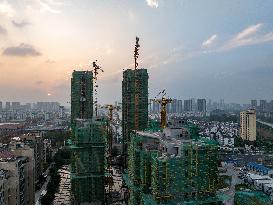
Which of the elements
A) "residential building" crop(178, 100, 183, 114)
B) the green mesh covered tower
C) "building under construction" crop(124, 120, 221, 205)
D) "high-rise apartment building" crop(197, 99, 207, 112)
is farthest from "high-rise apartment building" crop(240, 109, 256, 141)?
"high-rise apartment building" crop(197, 99, 207, 112)

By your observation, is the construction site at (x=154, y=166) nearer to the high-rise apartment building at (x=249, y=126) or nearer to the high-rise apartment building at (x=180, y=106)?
the high-rise apartment building at (x=249, y=126)

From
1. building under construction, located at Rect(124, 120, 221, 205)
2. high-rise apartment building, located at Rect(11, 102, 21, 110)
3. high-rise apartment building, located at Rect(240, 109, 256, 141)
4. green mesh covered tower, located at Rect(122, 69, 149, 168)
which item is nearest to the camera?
building under construction, located at Rect(124, 120, 221, 205)

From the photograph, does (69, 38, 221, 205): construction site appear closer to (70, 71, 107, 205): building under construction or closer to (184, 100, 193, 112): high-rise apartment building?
(70, 71, 107, 205): building under construction

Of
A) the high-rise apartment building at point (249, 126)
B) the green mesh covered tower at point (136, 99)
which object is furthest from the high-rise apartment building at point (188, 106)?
the green mesh covered tower at point (136, 99)

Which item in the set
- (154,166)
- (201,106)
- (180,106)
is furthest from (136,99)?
(201,106)

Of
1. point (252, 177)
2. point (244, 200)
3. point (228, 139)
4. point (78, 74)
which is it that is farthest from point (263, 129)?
point (244, 200)

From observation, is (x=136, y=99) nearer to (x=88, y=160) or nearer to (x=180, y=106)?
(x=88, y=160)

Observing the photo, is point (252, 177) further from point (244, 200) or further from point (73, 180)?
point (73, 180)
